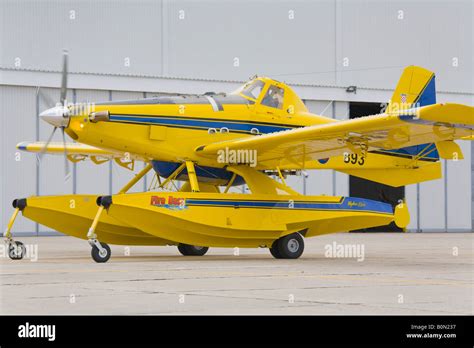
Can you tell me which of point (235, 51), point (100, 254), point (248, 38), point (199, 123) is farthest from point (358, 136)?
point (248, 38)

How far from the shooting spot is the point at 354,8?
31656mm

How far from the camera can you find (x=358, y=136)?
13.6m

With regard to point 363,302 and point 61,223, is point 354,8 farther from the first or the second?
point 363,302

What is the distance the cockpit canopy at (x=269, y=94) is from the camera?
1529cm

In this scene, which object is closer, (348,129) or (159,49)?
(348,129)

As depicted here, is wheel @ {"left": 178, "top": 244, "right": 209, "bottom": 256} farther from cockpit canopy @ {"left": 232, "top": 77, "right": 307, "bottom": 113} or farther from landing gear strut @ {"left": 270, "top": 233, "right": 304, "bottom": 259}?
cockpit canopy @ {"left": 232, "top": 77, "right": 307, "bottom": 113}

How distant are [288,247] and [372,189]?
24.2 m

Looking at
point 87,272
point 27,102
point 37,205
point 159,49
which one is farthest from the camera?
point 159,49

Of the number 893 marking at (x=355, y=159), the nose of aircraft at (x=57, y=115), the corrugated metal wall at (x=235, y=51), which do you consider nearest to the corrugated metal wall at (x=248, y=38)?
the corrugated metal wall at (x=235, y=51)

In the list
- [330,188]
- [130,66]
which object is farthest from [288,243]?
[330,188]

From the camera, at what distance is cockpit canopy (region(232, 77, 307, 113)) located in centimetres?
1529

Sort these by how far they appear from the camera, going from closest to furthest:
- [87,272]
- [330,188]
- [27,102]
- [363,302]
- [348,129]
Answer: [363,302] → [87,272] → [348,129] → [27,102] → [330,188]

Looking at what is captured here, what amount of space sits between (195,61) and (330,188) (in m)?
7.09

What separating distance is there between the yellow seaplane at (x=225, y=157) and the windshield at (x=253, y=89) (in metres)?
0.02
